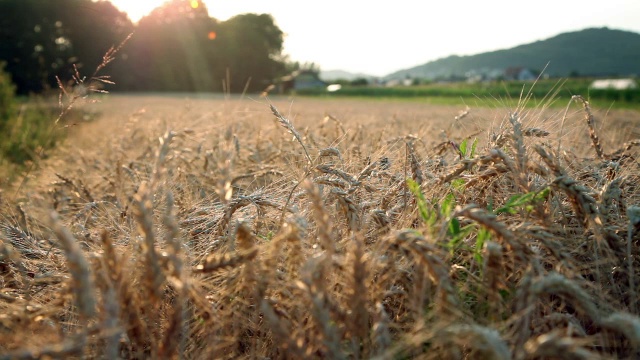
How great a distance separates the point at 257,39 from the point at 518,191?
165ft

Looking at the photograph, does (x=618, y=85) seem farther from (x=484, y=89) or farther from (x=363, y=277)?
(x=363, y=277)

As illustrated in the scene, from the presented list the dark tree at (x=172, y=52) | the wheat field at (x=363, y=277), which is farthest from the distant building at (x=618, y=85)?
the dark tree at (x=172, y=52)

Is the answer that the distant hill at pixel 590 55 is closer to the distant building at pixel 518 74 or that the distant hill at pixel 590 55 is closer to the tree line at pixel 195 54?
the distant building at pixel 518 74

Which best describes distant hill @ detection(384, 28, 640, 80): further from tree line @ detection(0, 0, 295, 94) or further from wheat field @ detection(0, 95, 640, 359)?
wheat field @ detection(0, 95, 640, 359)

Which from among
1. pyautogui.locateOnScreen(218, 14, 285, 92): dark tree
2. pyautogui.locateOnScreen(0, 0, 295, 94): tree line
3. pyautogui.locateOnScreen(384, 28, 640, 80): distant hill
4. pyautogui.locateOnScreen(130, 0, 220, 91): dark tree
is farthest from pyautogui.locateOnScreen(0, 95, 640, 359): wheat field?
pyautogui.locateOnScreen(384, 28, 640, 80): distant hill

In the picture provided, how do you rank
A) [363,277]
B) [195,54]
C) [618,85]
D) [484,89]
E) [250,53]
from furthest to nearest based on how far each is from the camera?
1. [250,53]
2. [195,54]
3. [618,85]
4. [484,89]
5. [363,277]

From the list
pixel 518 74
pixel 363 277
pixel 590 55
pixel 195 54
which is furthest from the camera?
pixel 590 55

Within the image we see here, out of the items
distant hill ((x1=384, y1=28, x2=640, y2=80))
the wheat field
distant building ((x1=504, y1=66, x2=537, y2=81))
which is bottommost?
the wheat field

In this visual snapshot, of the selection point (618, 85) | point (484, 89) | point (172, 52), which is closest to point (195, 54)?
point (172, 52)


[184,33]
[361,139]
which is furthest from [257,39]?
[361,139]

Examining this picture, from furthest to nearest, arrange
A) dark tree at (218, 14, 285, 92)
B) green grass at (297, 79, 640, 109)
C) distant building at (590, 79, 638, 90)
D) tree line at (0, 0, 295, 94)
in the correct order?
dark tree at (218, 14, 285, 92) < tree line at (0, 0, 295, 94) < distant building at (590, 79, 638, 90) < green grass at (297, 79, 640, 109)

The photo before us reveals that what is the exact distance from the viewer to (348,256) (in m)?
1.14

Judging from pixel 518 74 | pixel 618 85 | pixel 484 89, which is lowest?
pixel 618 85

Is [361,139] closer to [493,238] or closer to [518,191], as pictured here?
[518,191]
